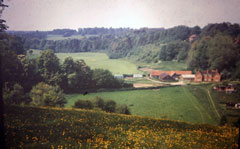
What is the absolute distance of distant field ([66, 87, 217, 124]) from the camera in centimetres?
959

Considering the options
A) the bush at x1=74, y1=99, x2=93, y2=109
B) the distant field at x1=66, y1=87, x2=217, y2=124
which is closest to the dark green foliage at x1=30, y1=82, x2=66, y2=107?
the distant field at x1=66, y1=87, x2=217, y2=124

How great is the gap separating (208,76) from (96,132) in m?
6.70

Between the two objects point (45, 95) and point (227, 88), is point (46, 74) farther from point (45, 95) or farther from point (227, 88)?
point (227, 88)

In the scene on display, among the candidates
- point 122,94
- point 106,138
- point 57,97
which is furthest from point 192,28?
point 57,97

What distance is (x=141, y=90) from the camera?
33.5ft

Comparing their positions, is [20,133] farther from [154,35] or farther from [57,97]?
[154,35]

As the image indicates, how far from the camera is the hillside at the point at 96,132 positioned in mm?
5171

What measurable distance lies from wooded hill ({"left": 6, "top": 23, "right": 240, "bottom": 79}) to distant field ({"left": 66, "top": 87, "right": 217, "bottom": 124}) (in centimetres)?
171

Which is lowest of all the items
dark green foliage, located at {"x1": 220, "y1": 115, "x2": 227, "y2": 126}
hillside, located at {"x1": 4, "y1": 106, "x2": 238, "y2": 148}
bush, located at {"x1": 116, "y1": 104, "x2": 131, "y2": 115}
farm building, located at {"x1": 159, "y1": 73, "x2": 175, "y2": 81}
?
dark green foliage, located at {"x1": 220, "y1": 115, "x2": 227, "y2": 126}

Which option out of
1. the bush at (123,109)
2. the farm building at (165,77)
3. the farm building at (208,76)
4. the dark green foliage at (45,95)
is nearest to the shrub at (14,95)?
the dark green foliage at (45,95)

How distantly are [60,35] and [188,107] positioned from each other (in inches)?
301

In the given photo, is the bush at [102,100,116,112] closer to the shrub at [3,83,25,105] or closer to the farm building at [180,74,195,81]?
the farm building at [180,74,195,81]

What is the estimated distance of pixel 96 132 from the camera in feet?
19.5

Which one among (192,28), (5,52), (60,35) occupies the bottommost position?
(5,52)
